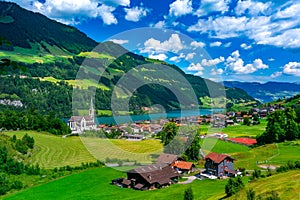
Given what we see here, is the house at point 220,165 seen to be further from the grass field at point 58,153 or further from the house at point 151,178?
the grass field at point 58,153

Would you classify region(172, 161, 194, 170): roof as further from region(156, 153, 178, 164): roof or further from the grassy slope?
the grassy slope

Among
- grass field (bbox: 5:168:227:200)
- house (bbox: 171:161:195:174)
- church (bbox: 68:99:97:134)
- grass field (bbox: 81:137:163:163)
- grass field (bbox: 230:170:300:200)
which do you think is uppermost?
church (bbox: 68:99:97:134)

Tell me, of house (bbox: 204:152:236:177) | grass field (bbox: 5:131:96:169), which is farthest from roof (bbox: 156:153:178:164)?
grass field (bbox: 5:131:96:169)

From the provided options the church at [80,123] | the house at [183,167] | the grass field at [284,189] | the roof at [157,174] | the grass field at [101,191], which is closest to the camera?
the grass field at [284,189]

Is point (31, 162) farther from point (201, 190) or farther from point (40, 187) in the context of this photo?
point (201, 190)

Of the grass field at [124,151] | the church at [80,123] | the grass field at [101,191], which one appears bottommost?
the grass field at [101,191]

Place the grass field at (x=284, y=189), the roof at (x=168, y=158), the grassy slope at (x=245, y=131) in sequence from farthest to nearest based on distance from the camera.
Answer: the grassy slope at (x=245, y=131)
the roof at (x=168, y=158)
the grass field at (x=284, y=189)

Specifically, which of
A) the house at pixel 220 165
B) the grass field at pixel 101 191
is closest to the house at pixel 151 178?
the grass field at pixel 101 191

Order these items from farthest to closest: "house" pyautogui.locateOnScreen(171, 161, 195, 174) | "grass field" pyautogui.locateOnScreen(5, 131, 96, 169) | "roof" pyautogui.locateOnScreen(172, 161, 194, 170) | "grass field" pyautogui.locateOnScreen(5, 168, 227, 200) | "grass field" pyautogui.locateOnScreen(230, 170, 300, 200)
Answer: "grass field" pyautogui.locateOnScreen(5, 131, 96, 169), "roof" pyautogui.locateOnScreen(172, 161, 194, 170), "house" pyautogui.locateOnScreen(171, 161, 195, 174), "grass field" pyautogui.locateOnScreen(5, 168, 227, 200), "grass field" pyautogui.locateOnScreen(230, 170, 300, 200)
